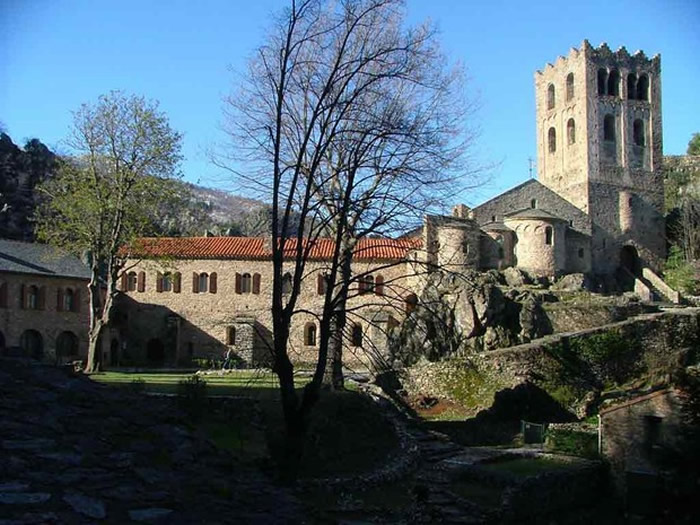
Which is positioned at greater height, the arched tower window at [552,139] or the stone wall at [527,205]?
the arched tower window at [552,139]

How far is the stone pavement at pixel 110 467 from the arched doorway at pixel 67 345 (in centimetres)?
3287

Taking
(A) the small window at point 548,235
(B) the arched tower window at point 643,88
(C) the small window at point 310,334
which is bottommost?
(C) the small window at point 310,334

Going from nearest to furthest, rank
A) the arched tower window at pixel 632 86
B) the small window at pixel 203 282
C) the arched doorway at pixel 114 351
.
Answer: the arched doorway at pixel 114 351 → the small window at pixel 203 282 → the arched tower window at pixel 632 86

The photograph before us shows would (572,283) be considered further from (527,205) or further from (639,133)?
(639,133)

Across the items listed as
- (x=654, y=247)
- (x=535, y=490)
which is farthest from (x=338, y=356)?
(x=654, y=247)

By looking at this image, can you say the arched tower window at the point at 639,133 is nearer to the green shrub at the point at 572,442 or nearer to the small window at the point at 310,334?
the small window at the point at 310,334

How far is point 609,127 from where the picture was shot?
174 feet

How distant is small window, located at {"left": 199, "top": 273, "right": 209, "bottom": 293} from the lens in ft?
144

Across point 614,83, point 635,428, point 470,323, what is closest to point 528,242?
point 470,323

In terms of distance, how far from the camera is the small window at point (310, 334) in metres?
43.3

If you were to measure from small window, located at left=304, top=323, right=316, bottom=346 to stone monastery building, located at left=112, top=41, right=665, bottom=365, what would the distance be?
7 cm

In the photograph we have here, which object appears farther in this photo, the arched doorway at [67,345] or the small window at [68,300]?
the small window at [68,300]

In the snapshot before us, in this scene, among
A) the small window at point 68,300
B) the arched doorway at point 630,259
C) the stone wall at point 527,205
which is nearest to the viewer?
the small window at point 68,300

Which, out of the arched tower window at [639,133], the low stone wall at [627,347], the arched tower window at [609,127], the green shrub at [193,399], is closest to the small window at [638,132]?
the arched tower window at [639,133]
